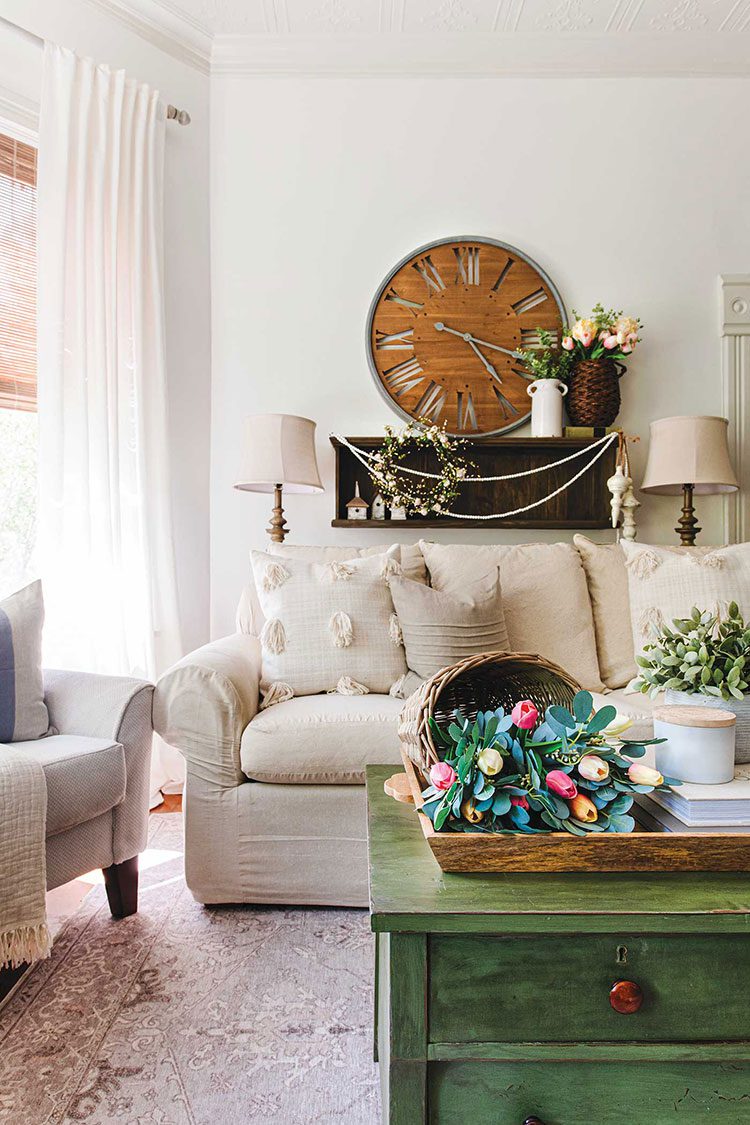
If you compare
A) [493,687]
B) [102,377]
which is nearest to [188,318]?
[102,377]

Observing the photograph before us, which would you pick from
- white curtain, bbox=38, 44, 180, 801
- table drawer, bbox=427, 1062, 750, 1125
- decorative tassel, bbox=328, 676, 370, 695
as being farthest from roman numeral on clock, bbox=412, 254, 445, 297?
table drawer, bbox=427, 1062, 750, 1125

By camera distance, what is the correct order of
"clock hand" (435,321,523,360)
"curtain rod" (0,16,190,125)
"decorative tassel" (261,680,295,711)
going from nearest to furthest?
"decorative tassel" (261,680,295,711)
"curtain rod" (0,16,190,125)
"clock hand" (435,321,523,360)

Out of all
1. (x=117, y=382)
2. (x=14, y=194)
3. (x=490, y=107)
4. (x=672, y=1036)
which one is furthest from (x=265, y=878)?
(x=490, y=107)

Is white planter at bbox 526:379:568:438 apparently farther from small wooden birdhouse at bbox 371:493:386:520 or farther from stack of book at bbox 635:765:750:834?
stack of book at bbox 635:765:750:834

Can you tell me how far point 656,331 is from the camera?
316 centimetres

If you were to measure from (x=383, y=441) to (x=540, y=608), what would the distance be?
1004 millimetres

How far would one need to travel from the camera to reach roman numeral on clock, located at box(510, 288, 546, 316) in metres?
3.13

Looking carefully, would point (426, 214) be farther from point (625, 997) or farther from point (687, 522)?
point (625, 997)

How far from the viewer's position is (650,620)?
2332 millimetres

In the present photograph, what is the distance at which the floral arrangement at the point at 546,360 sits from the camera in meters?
3.01

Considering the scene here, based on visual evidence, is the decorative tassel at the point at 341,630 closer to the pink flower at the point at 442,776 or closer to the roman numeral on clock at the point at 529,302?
the pink flower at the point at 442,776

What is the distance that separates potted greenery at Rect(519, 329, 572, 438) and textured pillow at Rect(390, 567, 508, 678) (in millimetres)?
1040

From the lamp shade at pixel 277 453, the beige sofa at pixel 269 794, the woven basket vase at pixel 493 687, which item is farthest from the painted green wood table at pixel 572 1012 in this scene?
the lamp shade at pixel 277 453

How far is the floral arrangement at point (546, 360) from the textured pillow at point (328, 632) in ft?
3.96
